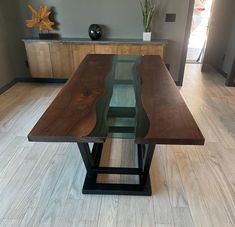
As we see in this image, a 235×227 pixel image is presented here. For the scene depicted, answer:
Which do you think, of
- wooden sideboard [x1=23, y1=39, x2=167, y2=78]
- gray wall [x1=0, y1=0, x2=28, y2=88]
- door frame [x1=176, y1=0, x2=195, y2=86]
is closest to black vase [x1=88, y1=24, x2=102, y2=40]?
wooden sideboard [x1=23, y1=39, x2=167, y2=78]

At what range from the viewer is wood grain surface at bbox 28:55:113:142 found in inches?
41.6

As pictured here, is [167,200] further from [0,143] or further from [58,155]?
[0,143]

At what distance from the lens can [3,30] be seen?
331 centimetres

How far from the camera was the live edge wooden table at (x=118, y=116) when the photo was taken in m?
1.06

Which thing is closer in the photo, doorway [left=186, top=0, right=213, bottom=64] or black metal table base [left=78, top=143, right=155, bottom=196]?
black metal table base [left=78, top=143, right=155, bottom=196]

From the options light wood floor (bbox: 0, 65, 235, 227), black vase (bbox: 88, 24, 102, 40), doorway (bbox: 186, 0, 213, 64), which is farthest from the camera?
doorway (bbox: 186, 0, 213, 64)

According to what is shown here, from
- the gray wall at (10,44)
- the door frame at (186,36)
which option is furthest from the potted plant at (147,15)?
the gray wall at (10,44)

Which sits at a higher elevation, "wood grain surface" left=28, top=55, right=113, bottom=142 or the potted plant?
the potted plant

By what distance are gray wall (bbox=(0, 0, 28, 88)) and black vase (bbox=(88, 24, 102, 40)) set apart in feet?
3.92

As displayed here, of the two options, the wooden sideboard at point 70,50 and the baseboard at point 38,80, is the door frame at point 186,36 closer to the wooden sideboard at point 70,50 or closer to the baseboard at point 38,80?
the wooden sideboard at point 70,50

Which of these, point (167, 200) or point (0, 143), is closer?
point (167, 200)

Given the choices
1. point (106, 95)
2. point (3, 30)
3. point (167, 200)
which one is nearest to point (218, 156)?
point (167, 200)

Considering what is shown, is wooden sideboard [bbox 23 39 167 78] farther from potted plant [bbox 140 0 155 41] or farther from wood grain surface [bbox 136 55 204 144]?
wood grain surface [bbox 136 55 204 144]

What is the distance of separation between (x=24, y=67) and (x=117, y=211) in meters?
3.19
